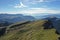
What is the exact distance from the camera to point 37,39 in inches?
4535

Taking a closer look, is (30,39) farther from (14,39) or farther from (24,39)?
(14,39)

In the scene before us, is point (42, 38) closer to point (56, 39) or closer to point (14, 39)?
point (56, 39)

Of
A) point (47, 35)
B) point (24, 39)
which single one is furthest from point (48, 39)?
point (24, 39)

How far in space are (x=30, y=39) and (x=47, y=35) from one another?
14.8 metres

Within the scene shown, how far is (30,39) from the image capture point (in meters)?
121

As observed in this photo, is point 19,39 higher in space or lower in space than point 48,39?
lower

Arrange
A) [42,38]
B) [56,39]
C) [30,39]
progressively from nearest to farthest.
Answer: [56,39]
[42,38]
[30,39]

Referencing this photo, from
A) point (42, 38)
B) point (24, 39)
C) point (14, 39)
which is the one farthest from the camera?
point (14, 39)

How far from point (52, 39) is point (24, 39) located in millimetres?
32100

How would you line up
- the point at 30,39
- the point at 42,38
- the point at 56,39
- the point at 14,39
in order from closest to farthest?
the point at 56,39 < the point at 42,38 < the point at 30,39 < the point at 14,39

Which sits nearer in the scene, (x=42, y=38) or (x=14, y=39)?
(x=42, y=38)

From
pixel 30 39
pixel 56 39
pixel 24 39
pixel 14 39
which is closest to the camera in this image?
pixel 56 39

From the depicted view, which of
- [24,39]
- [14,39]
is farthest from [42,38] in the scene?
[14,39]

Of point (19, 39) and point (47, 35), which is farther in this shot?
point (19, 39)
